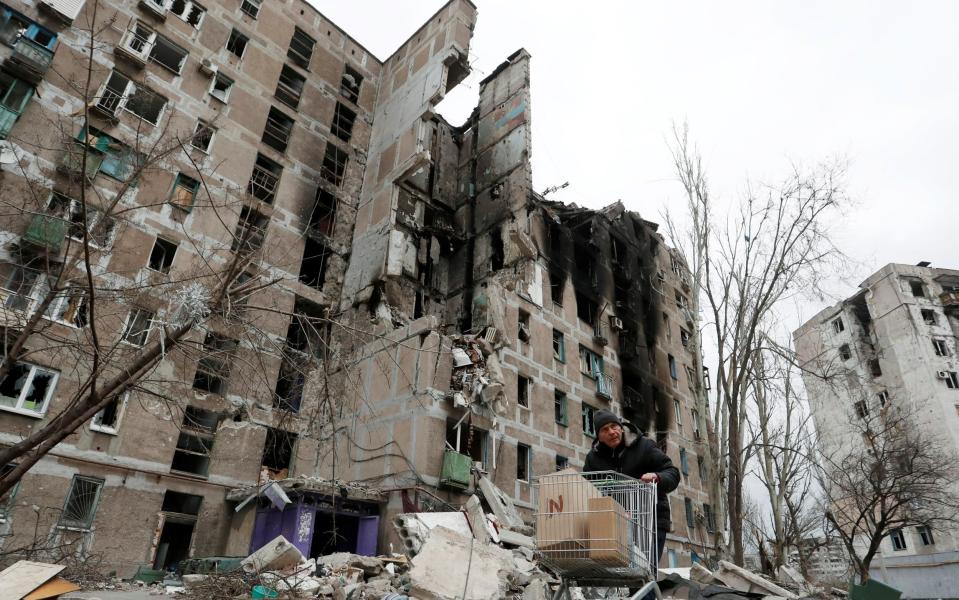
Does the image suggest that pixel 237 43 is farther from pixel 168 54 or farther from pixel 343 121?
pixel 343 121

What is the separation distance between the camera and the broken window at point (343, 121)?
2406cm

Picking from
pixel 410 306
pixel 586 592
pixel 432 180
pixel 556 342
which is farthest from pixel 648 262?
pixel 586 592

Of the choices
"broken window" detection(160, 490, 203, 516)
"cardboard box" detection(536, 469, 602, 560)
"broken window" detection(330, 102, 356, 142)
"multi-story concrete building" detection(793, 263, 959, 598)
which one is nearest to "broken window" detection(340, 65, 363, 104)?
"broken window" detection(330, 102, 356, 142)

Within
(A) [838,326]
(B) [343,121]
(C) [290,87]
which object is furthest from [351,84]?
(A) [838,326]

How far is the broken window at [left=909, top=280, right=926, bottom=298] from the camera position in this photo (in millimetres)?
40406

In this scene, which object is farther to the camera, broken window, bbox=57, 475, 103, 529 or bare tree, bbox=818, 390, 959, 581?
bare tree, bbox=818, 390, 959, 581

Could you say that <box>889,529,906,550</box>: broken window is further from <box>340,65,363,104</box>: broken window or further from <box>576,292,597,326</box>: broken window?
<box>340,65,363,104</box>: broken window

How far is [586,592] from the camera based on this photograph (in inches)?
386

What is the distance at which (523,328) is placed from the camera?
68.3ft

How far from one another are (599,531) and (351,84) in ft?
83.0

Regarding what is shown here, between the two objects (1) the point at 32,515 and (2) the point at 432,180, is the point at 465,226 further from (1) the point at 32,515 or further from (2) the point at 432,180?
(1) the point at 32,515

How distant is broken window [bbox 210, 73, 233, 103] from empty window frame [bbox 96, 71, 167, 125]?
200 cm

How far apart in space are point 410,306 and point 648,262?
1688 cm

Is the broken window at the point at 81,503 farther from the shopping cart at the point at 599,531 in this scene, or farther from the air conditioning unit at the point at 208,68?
the air conditioning unit at the point at 208,68
